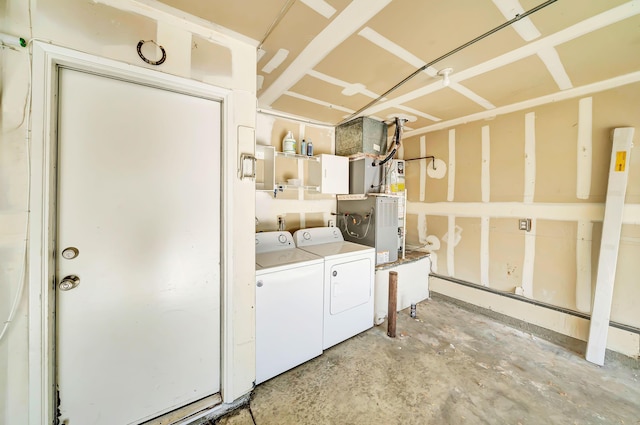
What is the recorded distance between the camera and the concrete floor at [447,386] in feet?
4.84

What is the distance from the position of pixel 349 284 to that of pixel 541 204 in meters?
2.37

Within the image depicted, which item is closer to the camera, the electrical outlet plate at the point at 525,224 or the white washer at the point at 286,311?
the white washer at the point at 286,311

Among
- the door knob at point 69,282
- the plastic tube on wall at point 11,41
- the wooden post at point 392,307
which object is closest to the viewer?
the plastic tube on wall at point 11,41

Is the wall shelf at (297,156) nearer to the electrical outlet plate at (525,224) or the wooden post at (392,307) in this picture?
the wooden post at (392,307)

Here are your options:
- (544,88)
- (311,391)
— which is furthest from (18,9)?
(544,88)

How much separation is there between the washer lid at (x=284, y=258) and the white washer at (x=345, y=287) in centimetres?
11

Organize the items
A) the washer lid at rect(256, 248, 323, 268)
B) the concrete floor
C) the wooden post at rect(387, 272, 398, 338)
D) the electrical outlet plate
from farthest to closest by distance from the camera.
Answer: the electrical outlet plate → the wooden post at rect(387, 272, 398, 338) → the washer lid at rect(256, 248, 323, 268) → the concrete floor

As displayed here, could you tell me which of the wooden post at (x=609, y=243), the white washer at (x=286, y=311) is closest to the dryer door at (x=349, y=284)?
the white washer at (x=286, y=311)

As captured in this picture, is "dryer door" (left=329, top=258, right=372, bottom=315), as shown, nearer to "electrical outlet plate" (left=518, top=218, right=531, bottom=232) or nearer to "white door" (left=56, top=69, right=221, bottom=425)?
"white door" (left=56, top=69, right=221, bottom=425)

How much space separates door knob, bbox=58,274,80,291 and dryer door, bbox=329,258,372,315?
67.4 inches

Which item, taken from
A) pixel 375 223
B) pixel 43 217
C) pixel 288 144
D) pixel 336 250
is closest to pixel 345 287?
pixel 336 250

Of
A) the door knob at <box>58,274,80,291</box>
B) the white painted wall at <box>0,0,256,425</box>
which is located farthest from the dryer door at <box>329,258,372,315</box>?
the white painted wall at <box>0,0,256,425</box>

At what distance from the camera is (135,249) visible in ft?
4.18

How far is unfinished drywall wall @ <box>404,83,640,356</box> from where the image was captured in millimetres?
1936
